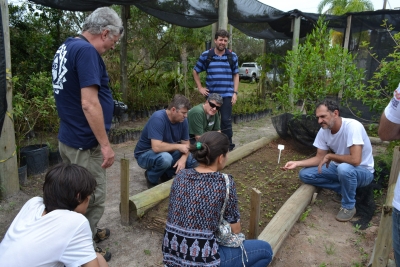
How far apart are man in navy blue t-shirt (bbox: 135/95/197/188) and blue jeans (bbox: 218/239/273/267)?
160 cm

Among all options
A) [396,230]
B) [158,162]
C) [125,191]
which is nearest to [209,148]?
[396,230]

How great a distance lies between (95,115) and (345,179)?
2.58 metres

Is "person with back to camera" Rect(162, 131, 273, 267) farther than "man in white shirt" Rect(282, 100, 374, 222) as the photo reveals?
No

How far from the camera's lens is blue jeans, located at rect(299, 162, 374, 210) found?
3.33 m

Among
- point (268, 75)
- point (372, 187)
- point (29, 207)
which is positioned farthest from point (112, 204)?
point (268, 75)

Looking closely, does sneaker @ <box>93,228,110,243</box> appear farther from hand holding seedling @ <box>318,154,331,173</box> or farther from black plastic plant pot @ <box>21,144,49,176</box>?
hand holding seedling @ <box>318,154,331,173</box>

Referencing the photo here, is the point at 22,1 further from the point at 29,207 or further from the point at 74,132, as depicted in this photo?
the point at 29,207

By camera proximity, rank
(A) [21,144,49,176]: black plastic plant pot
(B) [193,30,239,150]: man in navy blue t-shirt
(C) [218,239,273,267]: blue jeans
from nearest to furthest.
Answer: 1. (C) [218,239,273,267]: blue jeans
2. (A) [21,144,49,176]: black plastic plant pot
3. (B) [193,30,239,150]: man in navy blue t-shirt

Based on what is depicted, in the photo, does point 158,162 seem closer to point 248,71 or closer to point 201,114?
point 201,114

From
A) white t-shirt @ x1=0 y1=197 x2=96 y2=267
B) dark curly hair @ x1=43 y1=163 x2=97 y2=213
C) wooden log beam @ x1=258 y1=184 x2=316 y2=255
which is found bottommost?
wooden log beam @ x1=258 y1=184 x2=316 y2=255

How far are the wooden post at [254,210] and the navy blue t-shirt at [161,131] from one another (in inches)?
58.4

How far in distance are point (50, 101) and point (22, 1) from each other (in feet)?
9.50

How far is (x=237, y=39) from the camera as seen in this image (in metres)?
25.8

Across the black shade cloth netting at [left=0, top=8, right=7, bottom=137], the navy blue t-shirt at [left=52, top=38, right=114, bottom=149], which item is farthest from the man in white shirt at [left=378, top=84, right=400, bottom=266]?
the black shade cloth netting at [left=0, top=8, right=7, bottom=137]
